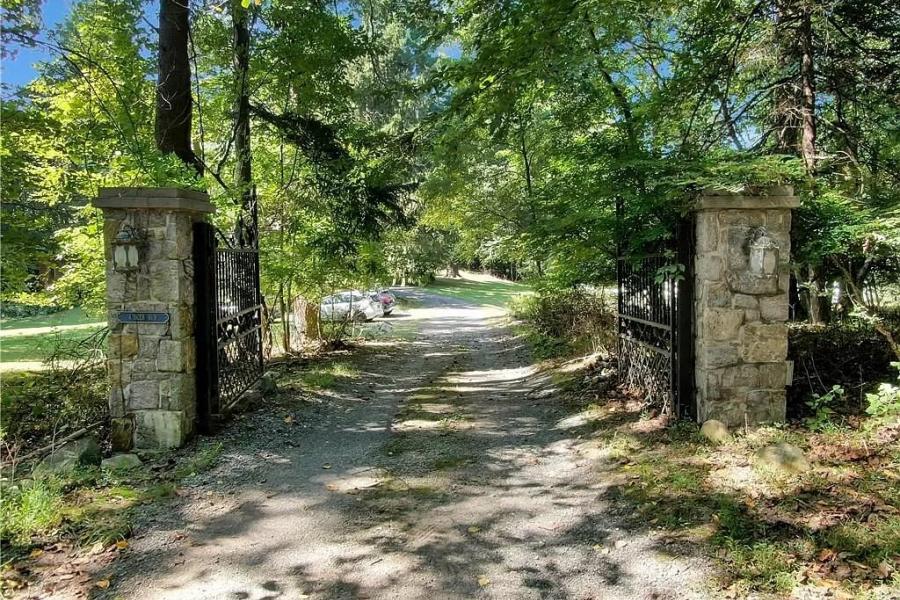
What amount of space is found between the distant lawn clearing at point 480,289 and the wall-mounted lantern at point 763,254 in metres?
20.4

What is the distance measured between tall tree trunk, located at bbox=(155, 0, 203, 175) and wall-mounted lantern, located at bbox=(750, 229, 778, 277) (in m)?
6.03

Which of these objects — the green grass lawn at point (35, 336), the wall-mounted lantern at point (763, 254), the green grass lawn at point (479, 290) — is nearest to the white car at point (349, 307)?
the green grass lawn at point (35, 336)

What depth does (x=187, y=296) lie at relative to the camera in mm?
4879

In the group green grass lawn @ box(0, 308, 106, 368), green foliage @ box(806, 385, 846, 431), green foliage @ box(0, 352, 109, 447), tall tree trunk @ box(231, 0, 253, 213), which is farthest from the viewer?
tall tree trunk @ box(231, 0, 253, 213)

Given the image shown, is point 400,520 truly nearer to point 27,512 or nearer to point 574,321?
point 27,512

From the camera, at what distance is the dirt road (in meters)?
2.75

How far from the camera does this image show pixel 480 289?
109ft

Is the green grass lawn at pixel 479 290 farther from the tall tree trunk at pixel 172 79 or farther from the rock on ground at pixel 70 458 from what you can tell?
the rock on ground at pixel 70 458

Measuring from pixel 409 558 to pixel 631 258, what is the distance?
12.1ft

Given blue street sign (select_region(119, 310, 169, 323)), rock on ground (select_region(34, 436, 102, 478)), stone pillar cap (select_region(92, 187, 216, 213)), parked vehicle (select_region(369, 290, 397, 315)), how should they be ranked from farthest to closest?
1. parked vehicle (select_region(369, 290, 397, 315))
2. blue street sign (select_region(119, 310, 169, 323))
3. stone pillar cap (select_region(92, 187, 216, 213))
4. rock on ground (select_region(34, 436, 102, 478))

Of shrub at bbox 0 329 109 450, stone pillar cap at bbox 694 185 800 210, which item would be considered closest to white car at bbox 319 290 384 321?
shrub at bbox 0 329 109 450

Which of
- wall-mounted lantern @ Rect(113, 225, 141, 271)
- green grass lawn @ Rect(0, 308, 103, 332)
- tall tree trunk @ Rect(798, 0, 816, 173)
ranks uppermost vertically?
tall tree trunk @ Rect(798, 0, 816, 173)

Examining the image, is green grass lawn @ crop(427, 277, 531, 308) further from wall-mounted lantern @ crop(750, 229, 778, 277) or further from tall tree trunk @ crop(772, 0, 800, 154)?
wall-mounted lantern @ crop(750, 229, 778, 277)

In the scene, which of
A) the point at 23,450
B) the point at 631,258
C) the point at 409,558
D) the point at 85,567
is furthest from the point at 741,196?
the point at 23,450
